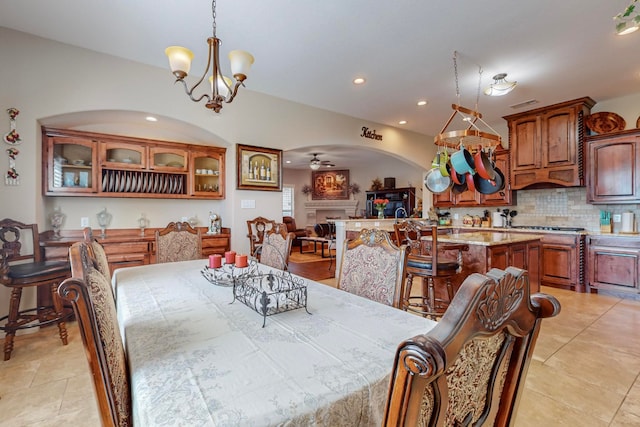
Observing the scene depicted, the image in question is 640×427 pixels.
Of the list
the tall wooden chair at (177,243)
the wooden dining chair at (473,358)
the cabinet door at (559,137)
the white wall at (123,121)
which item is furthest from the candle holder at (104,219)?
the cabinet door at (559,137)

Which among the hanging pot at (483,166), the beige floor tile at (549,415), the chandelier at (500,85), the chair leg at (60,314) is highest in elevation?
the chandelier at (500,85)

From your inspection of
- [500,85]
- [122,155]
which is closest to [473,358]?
[500,85]

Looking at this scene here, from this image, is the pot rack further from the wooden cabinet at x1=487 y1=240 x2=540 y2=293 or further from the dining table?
the dining table

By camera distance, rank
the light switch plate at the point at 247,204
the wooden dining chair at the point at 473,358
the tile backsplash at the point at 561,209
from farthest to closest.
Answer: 1. the tile backsplash at the point at 561,209
2. the light switch plate at the point at 247,204
3. the wooden dining chair at the point at 473,358

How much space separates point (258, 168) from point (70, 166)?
6.99ft

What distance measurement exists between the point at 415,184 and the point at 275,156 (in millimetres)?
5314

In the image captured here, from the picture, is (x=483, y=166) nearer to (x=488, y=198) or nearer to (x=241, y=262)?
(x=241, y=262)

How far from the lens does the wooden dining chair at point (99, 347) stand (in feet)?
2.01

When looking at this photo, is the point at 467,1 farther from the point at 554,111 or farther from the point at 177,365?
the point at 554,111

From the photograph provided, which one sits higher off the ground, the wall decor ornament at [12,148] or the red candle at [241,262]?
the wall decor ornament at [12,148]

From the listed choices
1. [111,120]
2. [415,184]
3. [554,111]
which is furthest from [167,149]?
[415,184]

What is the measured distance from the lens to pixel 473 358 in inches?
21.0

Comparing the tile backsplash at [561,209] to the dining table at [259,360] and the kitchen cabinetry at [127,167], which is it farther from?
the kitchen cabinetry at [127,167]

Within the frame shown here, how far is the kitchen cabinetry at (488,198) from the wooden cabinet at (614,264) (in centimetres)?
137
